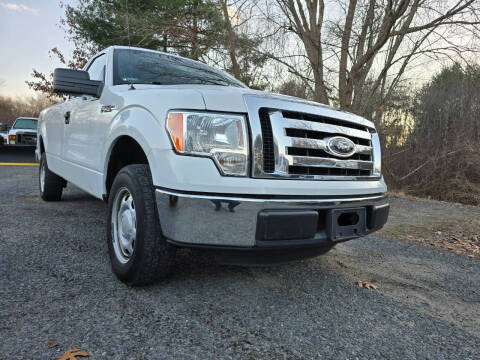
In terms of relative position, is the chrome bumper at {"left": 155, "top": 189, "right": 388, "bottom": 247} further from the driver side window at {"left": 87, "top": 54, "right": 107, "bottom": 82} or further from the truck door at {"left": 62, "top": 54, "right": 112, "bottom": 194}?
the driver side window at {"left": 87, "top": 54, "right": 107, "bottom": 82}

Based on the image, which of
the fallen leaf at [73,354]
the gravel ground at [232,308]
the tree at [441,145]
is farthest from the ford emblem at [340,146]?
the tree at [441,145]

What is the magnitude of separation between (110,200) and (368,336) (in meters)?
1.88

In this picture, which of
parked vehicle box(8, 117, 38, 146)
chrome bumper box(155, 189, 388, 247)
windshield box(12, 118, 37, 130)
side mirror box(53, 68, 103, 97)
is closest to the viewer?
chrome bumper box(155, 189, 388, 247)

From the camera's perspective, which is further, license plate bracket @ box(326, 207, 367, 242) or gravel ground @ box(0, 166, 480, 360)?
license plate bracket @ box(326, 207, 367, 242)

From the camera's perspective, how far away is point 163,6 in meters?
12.1

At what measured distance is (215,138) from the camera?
6.39 ft

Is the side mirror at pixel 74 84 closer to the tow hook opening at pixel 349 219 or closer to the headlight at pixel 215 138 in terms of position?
the headlight at pixel 215 138

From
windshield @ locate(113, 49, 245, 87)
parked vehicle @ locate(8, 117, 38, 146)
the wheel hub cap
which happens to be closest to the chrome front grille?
the wheel hub cap

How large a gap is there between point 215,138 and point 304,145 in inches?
21.4

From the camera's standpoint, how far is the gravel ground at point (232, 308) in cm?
173

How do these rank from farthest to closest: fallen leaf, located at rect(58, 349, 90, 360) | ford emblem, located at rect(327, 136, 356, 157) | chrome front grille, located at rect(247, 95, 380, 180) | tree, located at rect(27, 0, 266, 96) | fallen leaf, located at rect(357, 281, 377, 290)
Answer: tree, located at rect(27, 0, 266, 96)
fallen leaf, located at rect(357, 281, 377, 290)
ford emblem, located at rect(327, 136, 356, 157)
chrome front grille, located at rect(247, 95, 380, 180)
fallen leaf, located at rect(58, 349, 90, 360)

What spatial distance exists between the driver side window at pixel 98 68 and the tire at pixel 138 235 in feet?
4.83

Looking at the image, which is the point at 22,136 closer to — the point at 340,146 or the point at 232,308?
the point at 232,308

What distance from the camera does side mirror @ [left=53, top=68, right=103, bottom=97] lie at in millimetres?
2961
